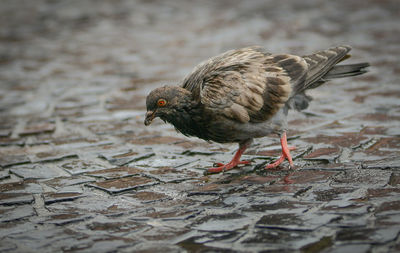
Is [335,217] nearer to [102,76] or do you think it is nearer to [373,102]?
[373,102]

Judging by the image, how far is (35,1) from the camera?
2019 cm

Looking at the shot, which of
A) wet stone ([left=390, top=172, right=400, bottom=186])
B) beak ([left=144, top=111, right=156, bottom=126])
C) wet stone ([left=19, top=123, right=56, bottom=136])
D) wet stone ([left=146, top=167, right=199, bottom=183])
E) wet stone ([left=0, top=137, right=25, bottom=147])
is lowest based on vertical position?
wet stone ([left=146, top=167, right=199, bottom=183])

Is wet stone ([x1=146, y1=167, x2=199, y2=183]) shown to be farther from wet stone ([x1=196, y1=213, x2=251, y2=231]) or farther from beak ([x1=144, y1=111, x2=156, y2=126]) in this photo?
wet stone ([x1=196, y1=213, x2=251, y2=231])

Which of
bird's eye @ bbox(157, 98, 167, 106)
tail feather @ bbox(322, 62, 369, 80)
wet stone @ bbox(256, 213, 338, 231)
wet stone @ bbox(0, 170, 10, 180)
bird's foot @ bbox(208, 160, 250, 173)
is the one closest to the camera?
wet stone @ bbox(256, 213, 338, 231)

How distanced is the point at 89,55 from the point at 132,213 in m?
9.00

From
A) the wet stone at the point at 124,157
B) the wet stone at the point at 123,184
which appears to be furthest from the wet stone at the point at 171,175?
the wet stone at the point at 124,157

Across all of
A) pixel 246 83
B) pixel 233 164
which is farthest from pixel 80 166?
pixel 246 83

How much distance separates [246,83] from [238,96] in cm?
18

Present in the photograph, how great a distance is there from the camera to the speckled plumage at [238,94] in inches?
205

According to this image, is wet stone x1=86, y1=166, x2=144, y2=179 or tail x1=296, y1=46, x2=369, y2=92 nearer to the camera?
wet stone x1=86, y1=166, x2=144, y2=179

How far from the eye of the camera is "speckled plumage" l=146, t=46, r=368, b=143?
5211 millimetres

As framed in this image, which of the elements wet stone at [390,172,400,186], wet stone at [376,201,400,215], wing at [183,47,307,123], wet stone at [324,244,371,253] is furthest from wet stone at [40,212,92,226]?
wet stone at [390,172,400,186]

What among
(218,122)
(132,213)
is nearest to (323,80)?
(218,122)

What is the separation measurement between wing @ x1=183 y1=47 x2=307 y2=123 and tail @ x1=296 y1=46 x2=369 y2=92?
0.39 ft
